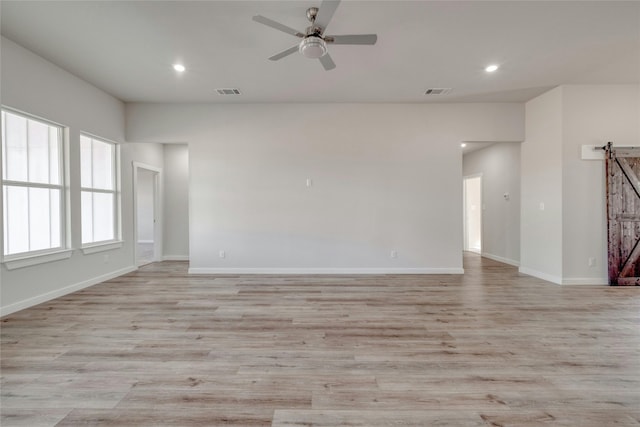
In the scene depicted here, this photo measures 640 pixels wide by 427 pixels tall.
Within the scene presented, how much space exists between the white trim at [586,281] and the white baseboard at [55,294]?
23.7 feet

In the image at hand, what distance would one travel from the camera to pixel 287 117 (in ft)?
16.7

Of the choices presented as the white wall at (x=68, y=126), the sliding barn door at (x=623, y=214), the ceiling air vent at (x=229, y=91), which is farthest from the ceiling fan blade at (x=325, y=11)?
the sliding barn door at (x=623, y=214)

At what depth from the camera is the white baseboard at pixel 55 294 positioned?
3.18 meters

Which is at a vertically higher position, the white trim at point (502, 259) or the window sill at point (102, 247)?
the window sill at point (102, 247)

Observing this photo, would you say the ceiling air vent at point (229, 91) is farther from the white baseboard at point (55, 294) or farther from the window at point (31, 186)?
the white baseboard at point (55, 294)

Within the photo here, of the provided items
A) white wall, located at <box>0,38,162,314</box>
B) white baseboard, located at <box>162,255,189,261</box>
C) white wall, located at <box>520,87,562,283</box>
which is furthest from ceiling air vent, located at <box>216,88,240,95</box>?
white wall, located at <box>520,87,562,283</box>

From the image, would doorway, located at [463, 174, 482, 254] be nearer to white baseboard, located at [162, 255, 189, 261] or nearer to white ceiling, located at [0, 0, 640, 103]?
white ceiling, located at [0, 0, 640, 103]

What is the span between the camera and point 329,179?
5.09 metres

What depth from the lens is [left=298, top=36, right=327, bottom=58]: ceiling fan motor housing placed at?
2.56m

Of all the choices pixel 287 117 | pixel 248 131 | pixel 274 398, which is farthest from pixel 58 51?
pixel 274 398

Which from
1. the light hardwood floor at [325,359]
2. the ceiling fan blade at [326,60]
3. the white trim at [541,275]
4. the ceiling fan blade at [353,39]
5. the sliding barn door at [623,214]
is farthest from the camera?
the white trim at [541,275]

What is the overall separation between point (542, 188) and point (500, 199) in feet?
5.95

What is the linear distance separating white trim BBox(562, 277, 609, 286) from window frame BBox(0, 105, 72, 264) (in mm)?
7264

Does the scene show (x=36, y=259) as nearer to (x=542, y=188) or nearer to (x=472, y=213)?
(x=542, y=188)
